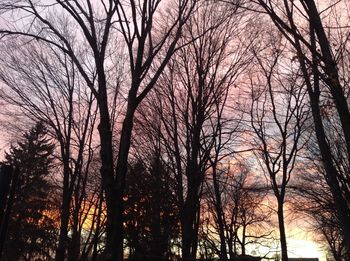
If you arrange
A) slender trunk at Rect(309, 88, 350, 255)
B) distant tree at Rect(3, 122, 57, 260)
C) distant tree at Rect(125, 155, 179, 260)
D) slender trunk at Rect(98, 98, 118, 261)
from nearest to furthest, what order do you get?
1. slender trunk at Rect(98, 98, 118, 261)
2. slender trunk at Rect(309, 88, 350, 255)
3. distant tree at Rect(125, 155, 179, 260)
4. distant tree at Rect(3, 122, 57, 260)

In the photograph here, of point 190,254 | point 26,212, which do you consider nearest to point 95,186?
point 26,212

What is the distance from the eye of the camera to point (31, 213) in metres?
30.6

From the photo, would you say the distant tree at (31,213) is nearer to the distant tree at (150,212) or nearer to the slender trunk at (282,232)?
the distant tree at (150,212)

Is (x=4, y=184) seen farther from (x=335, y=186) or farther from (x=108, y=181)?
(x=335, y=186)

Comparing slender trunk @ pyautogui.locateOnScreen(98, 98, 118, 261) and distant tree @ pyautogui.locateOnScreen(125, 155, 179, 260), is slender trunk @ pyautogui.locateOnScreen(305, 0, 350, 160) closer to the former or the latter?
slender trunk @ pyautogui.locateOnScreen(98, 98, 118, 261)

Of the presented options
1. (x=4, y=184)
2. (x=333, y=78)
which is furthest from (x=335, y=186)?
(x=4, y=184)

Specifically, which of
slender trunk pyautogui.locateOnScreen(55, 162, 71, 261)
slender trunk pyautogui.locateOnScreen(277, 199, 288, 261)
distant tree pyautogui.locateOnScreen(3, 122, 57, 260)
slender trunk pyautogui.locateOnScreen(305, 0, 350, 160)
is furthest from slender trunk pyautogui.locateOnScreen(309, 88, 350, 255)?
distant tree pyautogui.locateOnScreen(3, 122, 57, 260)

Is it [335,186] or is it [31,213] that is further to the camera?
[31,213]

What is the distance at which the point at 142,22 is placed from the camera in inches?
333

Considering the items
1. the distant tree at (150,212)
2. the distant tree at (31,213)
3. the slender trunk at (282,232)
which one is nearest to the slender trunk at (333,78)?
the slender trunk at (282,232)

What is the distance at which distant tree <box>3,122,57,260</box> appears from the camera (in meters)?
28.0

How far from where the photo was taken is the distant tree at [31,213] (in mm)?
27969

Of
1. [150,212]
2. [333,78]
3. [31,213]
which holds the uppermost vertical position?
[31,213]

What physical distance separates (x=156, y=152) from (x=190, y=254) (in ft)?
19.1
